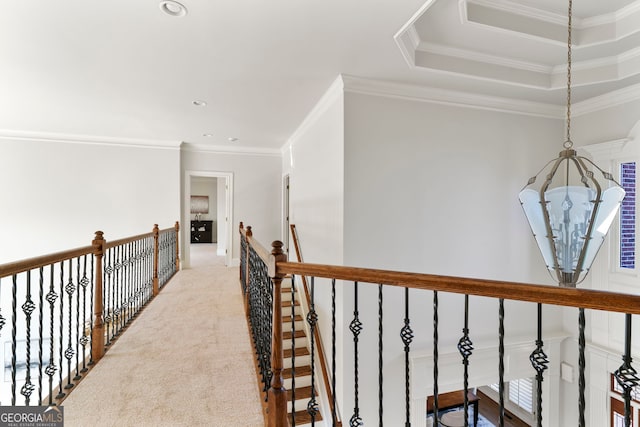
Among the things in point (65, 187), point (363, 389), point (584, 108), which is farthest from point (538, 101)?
point (65, 187)

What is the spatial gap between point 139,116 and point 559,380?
21.4ft

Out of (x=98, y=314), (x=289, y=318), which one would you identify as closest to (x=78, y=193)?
(x=98, y=314)

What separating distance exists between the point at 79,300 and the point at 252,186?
163 inches

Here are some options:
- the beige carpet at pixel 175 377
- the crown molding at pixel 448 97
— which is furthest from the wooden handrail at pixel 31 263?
the crown molding at pixel 448 97

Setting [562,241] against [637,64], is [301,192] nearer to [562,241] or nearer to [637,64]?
[562,241]

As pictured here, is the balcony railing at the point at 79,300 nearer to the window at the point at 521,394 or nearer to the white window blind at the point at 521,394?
the window at the point at 521,394

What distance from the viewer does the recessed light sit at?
6.52 ft

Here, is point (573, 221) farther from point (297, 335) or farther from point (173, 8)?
point (297, 335)

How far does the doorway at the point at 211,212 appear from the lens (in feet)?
20.0

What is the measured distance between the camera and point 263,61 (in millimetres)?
2738

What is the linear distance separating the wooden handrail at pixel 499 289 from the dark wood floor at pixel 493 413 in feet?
19.4

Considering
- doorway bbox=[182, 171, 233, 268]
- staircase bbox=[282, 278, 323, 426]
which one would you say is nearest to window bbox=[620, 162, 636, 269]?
staircase bbox=[282, 278, 323, 426]

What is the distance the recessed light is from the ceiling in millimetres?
37

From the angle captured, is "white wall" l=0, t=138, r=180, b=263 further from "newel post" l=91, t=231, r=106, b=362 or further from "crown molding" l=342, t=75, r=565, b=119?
"crown molding" l=342, t=75, r=565, b=119
